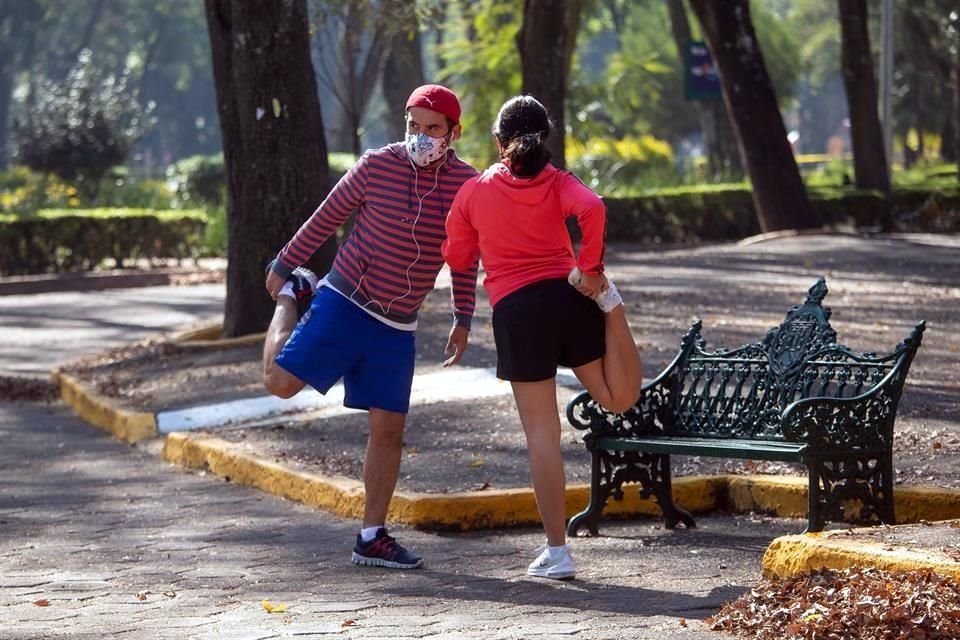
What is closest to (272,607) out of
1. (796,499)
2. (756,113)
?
(796,499)

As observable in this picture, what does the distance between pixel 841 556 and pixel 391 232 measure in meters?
2.03

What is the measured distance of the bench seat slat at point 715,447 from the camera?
20.9 feet

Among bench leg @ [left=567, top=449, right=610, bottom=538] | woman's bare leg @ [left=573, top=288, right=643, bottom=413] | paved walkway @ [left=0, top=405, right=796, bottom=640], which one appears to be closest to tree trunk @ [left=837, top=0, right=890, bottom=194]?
paved walkway @ [left=0, top=405, right=796, bottom=640]

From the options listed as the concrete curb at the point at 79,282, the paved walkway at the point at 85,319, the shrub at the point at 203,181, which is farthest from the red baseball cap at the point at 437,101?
the shrub at the point at 203,181

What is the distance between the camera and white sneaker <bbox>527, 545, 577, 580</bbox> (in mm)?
6090

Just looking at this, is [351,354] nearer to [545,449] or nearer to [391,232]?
[391,232]

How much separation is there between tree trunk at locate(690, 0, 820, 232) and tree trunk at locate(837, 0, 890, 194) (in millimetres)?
5275

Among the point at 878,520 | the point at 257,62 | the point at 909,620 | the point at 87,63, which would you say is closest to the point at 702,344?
the point at 878,520

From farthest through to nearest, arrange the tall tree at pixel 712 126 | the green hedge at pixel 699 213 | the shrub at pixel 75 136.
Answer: the tall tree at pixel 712 126 < the shrub at pixel 75 136 < the green hedge at pixel 699 213

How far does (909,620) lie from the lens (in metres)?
4.63

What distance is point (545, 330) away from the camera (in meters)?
5.95

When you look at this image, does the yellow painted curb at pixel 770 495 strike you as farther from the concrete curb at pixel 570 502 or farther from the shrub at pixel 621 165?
the shrub at pixel 621 165

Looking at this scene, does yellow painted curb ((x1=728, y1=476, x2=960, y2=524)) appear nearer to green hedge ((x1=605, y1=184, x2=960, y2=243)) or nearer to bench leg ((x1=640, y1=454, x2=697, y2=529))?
bench leg ((x1=640, y1=454, x2=697, y2=529))

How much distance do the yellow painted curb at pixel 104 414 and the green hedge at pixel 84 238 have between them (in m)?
11.9
